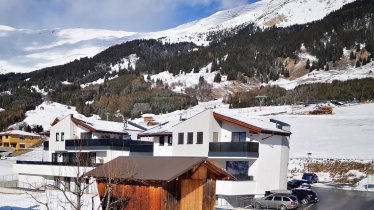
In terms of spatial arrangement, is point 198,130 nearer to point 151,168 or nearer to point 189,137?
point 189,137

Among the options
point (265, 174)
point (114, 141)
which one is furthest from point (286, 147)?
point (114, 141)

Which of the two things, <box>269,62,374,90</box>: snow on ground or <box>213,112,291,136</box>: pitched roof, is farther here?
<box>269,62,374,90</box>: snow on ground

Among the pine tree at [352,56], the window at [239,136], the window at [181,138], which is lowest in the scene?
the window at [181,138]

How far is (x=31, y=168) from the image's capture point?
173 ft

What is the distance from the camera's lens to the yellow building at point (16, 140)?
109 meters

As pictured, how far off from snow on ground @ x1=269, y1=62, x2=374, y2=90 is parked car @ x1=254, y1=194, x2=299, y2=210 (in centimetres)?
12268

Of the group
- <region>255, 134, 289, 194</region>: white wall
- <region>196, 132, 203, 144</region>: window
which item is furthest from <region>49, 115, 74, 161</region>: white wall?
<region>255, 134, 289, 194</region>: white wall

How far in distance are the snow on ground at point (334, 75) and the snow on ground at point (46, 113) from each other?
78.8m

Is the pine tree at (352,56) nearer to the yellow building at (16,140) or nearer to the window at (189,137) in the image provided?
the yellow building at (16,140)

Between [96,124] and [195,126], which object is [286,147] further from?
[96,124]

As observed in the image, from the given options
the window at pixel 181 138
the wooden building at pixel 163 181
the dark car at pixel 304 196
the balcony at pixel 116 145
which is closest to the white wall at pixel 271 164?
the dark car at pixel 304 196

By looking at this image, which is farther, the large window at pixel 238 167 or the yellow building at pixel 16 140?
the yellow building at pixel 16 140

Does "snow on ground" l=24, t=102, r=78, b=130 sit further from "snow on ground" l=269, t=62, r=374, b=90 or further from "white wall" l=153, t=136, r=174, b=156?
"white wall" l=153, t=136, r=174, b=156

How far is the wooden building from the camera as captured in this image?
2338 centimetres
